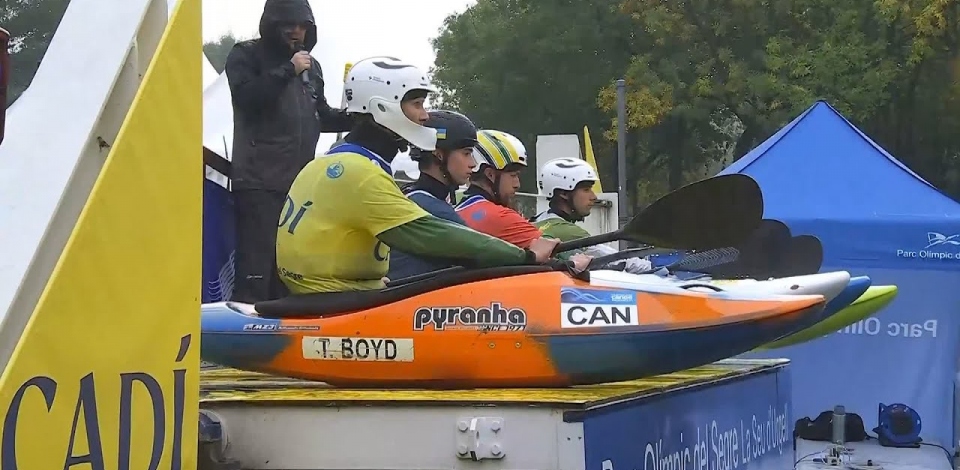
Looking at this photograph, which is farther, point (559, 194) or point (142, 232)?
point (559, 194)

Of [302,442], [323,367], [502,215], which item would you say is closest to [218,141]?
[502,215]

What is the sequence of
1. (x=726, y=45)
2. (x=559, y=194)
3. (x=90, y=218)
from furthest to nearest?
(x=726, y=45) → (x=559, y=194) → (x=90, y=218)

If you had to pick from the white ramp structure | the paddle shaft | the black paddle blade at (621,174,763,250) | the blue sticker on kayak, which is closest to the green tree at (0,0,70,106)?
the white ramp structure

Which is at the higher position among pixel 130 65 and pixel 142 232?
pixel 130 65

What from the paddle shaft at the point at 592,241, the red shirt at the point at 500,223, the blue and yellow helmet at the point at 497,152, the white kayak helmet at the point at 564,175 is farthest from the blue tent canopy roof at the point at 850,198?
the paddle shaft at the point at 592,241

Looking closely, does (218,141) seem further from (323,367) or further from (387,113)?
(323,367)

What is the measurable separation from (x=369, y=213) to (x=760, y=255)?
2.75m

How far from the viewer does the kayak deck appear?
3369 mm

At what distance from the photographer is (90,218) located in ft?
6.63

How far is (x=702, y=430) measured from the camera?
4.47m

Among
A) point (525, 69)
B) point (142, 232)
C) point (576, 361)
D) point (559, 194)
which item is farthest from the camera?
point (525, 69)

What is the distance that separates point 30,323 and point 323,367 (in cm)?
250

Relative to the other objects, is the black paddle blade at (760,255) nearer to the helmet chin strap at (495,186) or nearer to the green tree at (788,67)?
the helmet chin strap at (495,186)

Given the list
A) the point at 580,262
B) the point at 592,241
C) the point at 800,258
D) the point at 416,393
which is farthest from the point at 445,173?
the point at 800,258
